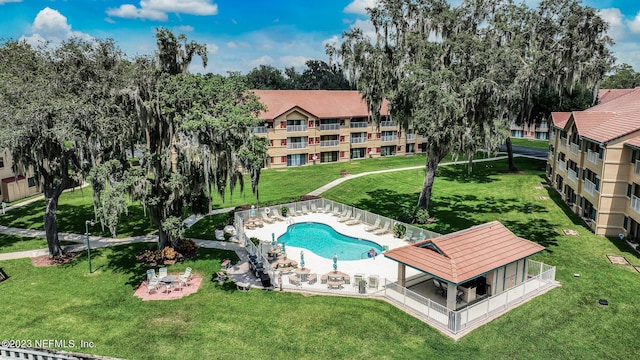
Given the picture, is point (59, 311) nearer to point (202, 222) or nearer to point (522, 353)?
point (202, 222)

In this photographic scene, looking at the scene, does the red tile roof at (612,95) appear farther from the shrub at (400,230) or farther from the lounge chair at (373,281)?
the lounge chair at (373,281)

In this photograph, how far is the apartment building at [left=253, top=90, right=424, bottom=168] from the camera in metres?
58.2

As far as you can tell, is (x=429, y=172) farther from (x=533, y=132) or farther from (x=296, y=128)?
(x=533, y=132)

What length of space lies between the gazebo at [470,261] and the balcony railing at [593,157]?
529 inches

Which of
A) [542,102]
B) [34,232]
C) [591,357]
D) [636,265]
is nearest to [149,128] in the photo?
[34,232]

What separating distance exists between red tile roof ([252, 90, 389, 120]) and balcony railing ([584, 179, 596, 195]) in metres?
31.6

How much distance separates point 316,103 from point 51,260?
43721mm

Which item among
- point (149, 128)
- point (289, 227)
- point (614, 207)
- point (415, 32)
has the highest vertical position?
point (415, 32)

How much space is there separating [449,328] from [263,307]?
27.7 ft

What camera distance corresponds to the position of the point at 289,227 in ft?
112

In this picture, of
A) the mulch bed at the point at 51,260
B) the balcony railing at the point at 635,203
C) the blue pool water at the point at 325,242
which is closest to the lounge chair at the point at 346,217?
the blue pool water at the point at 325,242

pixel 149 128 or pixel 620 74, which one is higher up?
pixel 620 74

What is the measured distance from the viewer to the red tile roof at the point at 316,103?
59000mm

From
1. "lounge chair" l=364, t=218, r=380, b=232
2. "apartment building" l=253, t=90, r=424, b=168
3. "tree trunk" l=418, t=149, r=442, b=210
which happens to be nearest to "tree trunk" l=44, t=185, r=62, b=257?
"lounge chair" l=364, t=218, r=380, b=232
